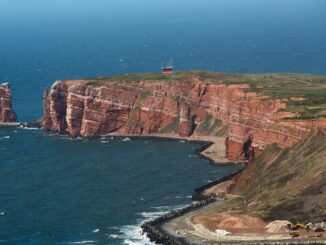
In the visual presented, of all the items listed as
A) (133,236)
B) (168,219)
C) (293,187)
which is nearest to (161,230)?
(133,236)

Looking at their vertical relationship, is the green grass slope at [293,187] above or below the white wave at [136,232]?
above

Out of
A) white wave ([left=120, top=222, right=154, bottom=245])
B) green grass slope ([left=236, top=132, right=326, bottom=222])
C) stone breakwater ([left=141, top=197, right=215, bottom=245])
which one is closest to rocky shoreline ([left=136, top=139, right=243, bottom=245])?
stone breakwater ([left=141, top=197, right=215, bottom=245])

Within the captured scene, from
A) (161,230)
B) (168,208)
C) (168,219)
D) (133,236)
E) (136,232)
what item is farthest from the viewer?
(168,208)

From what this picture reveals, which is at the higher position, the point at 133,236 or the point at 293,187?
the point at 293,187

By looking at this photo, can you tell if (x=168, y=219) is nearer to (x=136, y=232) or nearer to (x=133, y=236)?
(x=136, y=232)

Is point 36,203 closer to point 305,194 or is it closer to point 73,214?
point 73,214

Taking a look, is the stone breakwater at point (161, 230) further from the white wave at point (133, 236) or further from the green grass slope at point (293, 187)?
the green grass slope at point (293, 187)

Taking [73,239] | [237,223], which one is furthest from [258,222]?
[73,239]

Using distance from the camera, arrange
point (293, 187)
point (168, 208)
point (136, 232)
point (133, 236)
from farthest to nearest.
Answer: point (168, 208) → point (293, 187) → point (136, 232) → point (133, 236)

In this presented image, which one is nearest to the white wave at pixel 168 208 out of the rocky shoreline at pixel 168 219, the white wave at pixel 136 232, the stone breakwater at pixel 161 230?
the white wave at pixel 136 232

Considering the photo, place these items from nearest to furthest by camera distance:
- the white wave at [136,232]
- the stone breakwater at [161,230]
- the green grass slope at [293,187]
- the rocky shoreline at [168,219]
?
the stone breakwater at [161,230] < the rocky shoreline at [168,219] < the white wave at [136,232] < the green grass slope at [293,187]

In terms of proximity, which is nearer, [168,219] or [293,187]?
[168,219]
